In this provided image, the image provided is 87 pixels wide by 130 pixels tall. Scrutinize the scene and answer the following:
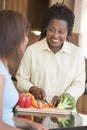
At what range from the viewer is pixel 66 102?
2.02 m

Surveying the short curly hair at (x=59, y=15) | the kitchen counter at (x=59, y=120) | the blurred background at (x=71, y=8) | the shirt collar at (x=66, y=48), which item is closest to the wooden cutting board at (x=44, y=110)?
the kitchen counter at (x=59, y=120)

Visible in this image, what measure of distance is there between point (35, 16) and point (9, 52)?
3.24 m

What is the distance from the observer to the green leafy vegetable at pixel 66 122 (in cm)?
168

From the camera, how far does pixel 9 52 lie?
1524mm

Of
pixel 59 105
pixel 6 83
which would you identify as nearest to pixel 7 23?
pixel 6 83

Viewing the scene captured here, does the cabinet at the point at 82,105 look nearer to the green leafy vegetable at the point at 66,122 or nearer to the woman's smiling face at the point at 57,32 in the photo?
the woman's smiling face at the point at 57,32

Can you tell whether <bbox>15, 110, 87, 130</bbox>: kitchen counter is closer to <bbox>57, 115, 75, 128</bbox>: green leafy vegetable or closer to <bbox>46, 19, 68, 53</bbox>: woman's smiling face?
<bbox>57, 115, 75, 128</bbox>: green leafy vegetable

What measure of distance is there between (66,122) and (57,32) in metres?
0.68

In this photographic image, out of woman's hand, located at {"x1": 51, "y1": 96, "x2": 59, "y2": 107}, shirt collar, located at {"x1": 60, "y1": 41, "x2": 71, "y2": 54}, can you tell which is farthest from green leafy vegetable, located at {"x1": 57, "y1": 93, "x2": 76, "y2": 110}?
shirt collar, located at {"x1": 60, "y1": 41, "x2": 71, "y2": 54}

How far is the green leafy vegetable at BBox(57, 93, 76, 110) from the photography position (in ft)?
6.51

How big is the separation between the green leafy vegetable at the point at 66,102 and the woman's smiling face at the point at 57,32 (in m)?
0.36

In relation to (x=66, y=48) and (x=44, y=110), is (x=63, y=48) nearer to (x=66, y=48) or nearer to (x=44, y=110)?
(x=66, y=48)

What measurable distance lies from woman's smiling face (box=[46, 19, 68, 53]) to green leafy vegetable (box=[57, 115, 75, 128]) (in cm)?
57

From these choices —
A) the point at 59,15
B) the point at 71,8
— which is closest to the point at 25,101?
the point at 59,15
